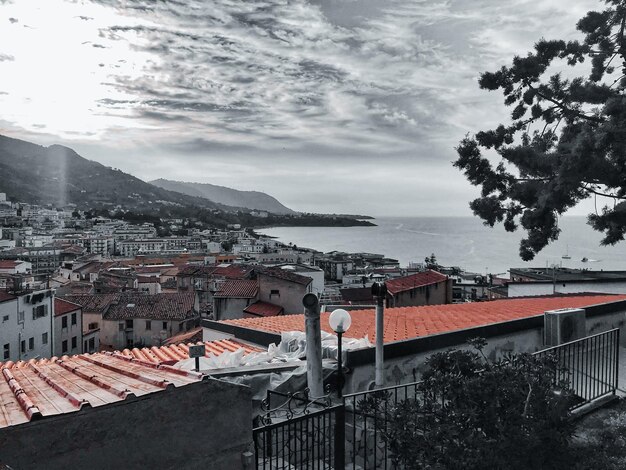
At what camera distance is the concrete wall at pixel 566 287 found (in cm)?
2297

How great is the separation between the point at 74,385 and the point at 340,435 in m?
2.40

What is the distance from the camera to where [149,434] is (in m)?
3.67

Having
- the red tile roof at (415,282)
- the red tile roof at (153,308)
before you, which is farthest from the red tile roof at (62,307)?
the red tile roof at (415,282)

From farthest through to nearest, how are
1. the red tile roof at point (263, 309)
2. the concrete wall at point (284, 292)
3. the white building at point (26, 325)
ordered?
the white building at point (26, 325)
the concrete wall at point (284, 292)
the red tile roof at point (263, 309)

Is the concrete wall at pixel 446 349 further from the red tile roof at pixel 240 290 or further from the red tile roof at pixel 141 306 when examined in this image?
the red tile roof at pixel 141 306

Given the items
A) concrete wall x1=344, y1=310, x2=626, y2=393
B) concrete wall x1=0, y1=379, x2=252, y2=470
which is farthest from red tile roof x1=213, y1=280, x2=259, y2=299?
concrete wall x1=0, y1=379, x2=252, y2=470

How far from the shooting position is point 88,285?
5181 centimetres

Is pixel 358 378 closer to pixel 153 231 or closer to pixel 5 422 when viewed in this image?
pixel 5 422

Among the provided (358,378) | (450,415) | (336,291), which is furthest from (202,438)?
(336,291)

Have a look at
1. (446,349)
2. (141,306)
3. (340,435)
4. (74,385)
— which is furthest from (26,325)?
(340,435)

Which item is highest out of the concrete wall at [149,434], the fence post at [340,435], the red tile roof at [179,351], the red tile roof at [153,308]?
the concrete wall at [149,434]

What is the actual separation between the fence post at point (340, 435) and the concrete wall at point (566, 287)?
21.1 metres

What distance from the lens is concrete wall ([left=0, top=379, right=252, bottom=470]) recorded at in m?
3.20

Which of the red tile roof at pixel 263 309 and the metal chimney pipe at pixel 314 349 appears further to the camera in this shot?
the red tile roof at pixel 263 309
